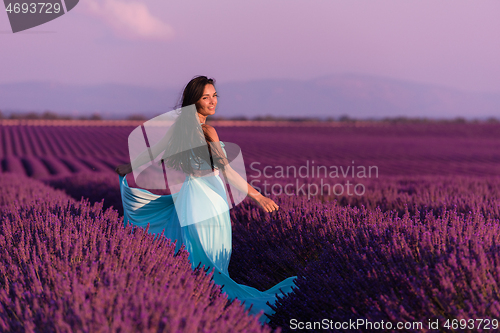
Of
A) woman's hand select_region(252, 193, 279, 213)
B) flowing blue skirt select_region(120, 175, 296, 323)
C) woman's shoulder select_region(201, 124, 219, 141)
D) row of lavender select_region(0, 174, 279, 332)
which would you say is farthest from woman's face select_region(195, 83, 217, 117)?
row of lavender select_region(0, 174, 279, 332)

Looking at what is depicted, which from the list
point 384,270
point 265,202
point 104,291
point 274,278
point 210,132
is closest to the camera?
point 104,291

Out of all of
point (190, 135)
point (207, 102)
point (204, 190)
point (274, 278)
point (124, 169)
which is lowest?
point (274, 278)

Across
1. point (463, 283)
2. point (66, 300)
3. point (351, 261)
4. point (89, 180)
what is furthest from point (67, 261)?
point (89, 180)

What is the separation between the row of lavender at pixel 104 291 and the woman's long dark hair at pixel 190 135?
70 cm

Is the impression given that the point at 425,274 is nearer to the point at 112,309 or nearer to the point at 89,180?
the point at 112,309

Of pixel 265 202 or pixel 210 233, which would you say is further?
pixel 210 233

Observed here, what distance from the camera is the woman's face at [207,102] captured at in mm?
3139

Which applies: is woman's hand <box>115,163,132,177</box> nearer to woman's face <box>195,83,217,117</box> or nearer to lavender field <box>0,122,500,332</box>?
lavender field <box>0,122,500,332</box>

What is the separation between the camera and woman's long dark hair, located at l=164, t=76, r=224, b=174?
311cm

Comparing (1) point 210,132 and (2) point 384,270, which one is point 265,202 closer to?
(1) point 210,132

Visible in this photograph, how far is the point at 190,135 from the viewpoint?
3125 millimetres

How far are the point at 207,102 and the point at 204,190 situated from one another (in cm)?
70

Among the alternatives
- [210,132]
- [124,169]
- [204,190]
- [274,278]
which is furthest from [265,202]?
[124,169]

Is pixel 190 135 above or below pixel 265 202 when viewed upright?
above
